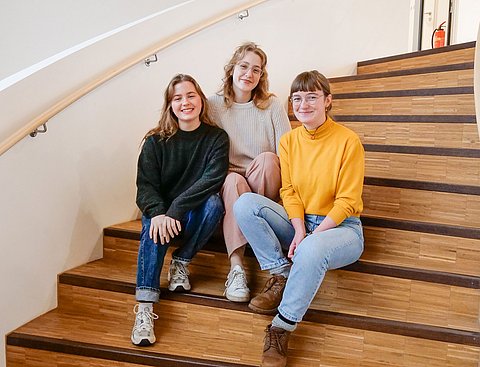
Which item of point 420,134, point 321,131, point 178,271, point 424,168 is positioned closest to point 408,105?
point 420,134

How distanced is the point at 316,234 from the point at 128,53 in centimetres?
120

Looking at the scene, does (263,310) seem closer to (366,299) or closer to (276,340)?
(276,340)

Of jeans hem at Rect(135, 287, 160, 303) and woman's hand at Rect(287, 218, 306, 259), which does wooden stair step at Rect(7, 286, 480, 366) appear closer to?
jeans hem at Rect(135, 287, 160, 303)

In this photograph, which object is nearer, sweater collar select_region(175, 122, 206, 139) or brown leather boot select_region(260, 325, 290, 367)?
brown leather boot select_region(260, 325, 290, 367)

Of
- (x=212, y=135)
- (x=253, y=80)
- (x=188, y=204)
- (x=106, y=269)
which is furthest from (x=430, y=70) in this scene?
(x=106, y=269)

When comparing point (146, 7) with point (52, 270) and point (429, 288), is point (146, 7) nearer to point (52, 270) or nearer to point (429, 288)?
point (52, 270)

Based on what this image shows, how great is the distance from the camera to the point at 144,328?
6.07ft

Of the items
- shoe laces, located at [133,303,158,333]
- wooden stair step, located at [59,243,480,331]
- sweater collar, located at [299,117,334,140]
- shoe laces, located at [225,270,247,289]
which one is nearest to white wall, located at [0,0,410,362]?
wooden stair step, located at [59,243,480,331]

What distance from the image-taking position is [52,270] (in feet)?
6.92

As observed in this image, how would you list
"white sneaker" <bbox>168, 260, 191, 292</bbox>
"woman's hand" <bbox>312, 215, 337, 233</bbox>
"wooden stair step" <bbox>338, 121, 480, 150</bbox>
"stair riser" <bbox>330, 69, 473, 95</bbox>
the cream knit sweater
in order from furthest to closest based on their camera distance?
"stair riser" <bbox>330, 69, 473, 95</bbox> < "wooden stair step" <bbox>338, 121, 480, 150</bbox> < the cream knit sweater < "white sneaker" <bbox>168, 260, 191, 292</bbox> < "woman's hand" <bbox>312, 215, 337, 233</bbox>

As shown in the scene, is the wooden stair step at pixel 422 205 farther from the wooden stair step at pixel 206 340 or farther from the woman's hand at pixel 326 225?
the wooden stair step at pixel 206 340

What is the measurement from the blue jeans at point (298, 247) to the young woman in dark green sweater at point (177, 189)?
0.19 metres

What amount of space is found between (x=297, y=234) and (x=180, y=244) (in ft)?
1.60

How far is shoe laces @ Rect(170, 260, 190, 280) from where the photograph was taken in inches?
79.0
